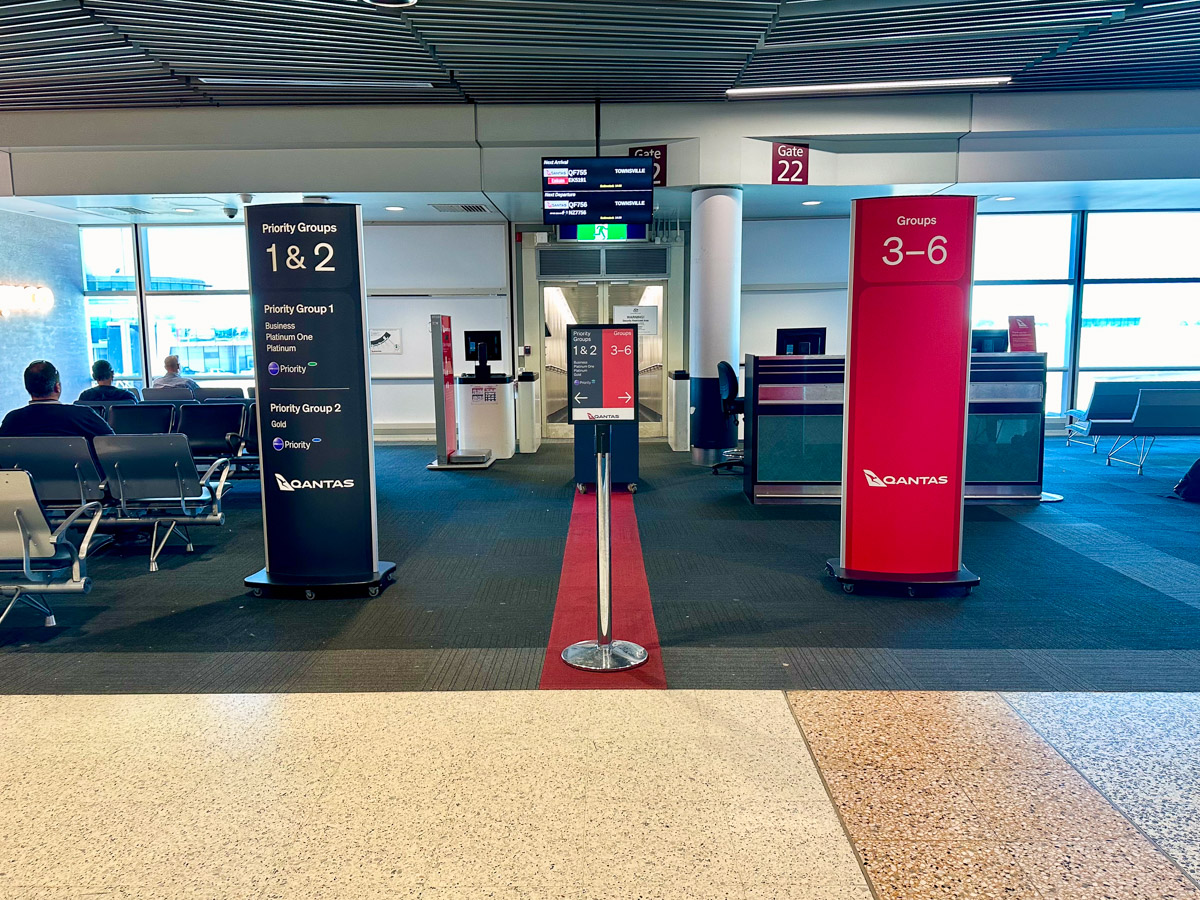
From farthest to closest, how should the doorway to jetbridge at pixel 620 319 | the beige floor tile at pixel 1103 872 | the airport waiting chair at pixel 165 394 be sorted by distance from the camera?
1. the doorway to jetbridge at pixel 620 319
2. the airport waiting chair at pixel 165 394
3. the beige floor tile at pixel 1103 872

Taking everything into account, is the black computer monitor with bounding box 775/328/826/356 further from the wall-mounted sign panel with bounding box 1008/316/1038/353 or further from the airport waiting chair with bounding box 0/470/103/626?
the airport waiting chair with bounding box 0/470/103/626

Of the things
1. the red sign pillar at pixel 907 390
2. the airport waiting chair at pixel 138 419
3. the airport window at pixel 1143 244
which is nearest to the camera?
the red sign pillar at pixel 907 390

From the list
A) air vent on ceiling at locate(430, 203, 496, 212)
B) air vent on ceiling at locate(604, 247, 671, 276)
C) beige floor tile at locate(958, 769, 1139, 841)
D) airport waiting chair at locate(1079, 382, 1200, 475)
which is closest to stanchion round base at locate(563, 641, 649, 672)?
beige floor tile at locate(958, 769, 1139, 841)

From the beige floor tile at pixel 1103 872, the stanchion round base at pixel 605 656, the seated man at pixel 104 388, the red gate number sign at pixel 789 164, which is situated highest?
the red gate number sign at pixel 789 164

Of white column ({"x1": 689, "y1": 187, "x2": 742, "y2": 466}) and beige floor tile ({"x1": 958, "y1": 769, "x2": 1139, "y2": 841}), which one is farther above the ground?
white column ({"x1": 689, "y1": 187, "x2": 742, "y2": 466})

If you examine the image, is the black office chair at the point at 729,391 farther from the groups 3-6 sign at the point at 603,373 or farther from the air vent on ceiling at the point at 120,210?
the air vent on ceiling at the point at 120,210

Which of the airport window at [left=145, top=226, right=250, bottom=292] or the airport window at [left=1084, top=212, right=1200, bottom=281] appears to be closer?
the airport window at [left=1084, top=212, right=1200, bottom=281]

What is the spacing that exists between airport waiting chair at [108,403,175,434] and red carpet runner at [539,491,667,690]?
3.54 m

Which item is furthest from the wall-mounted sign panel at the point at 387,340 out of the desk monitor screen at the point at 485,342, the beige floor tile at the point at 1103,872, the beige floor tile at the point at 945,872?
the beige floor tile at the point at 1103,872

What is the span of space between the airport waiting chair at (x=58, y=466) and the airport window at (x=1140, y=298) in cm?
1219

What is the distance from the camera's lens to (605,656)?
3.54 meters

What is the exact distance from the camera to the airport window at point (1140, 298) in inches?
456

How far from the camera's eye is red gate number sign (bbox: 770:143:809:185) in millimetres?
8633

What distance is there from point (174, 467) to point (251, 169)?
4981 millimetres
